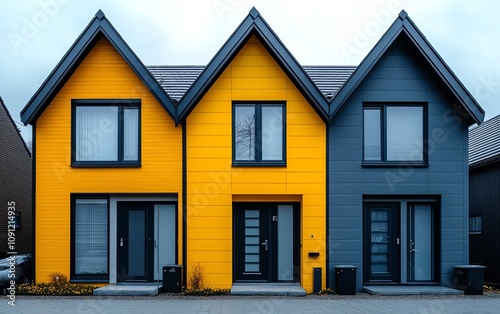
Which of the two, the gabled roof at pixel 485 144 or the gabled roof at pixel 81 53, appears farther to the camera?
the gabled roof at pixel 485 144

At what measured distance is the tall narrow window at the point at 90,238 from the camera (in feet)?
45.0

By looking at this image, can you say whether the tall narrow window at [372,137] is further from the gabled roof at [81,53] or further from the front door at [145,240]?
the front door at [145,240]

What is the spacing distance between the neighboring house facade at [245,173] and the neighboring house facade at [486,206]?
2241 millimetres

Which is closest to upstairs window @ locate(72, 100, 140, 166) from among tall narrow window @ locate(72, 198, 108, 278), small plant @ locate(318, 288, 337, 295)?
tall narrow window @ locate(72, 198, 108, 278)

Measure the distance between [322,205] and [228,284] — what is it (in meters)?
3.48

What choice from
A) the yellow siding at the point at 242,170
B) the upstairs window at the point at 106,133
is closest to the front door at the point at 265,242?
the yellow siding at the point at 242,170

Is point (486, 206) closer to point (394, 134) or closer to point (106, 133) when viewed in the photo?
point (394, 134)

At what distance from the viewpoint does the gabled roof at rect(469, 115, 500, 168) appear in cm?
1577

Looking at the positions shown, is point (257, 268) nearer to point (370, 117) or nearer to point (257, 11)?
point (370, 117)

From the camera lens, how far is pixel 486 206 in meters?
16.0

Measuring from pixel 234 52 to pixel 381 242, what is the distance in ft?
22.8

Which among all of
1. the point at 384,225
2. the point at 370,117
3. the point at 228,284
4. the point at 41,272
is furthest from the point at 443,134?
the point at 41,272

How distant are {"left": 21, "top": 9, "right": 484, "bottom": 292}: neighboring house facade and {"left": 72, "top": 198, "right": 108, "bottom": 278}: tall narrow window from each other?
0.03 meters

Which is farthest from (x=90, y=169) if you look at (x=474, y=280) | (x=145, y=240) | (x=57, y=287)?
(x=474, y=280)
